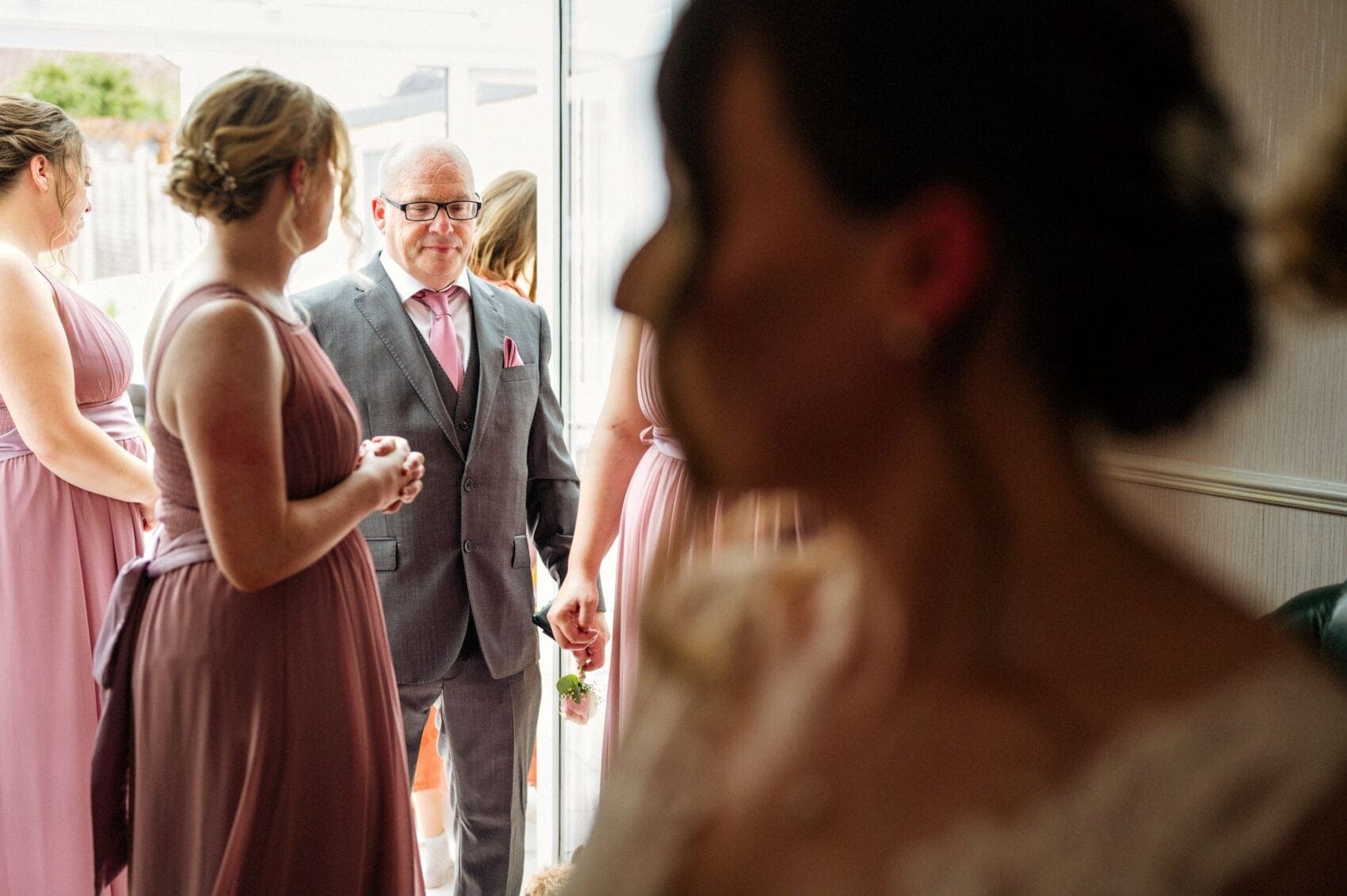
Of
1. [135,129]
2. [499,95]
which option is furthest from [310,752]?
[135,129]

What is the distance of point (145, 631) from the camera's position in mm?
1434

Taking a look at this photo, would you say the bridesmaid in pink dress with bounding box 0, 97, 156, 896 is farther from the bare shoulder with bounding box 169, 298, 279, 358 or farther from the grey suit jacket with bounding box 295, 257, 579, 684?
the bare shoulder with bounding box 169, 298, 279, 358

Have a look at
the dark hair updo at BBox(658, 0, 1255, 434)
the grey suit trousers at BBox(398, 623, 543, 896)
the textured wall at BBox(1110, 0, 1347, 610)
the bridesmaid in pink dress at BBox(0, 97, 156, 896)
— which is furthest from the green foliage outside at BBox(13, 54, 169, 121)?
the dark hair updo at BBox(658, 0, 1255, 434)

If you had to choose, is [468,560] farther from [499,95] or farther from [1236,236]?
[1236,236]

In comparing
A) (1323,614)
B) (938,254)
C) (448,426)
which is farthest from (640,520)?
(938,254)

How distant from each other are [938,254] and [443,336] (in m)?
1.75

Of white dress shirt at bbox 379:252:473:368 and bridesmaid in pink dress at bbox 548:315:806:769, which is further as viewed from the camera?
white dress shirt at bbox 379:252:473:368

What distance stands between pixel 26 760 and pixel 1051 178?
230cm

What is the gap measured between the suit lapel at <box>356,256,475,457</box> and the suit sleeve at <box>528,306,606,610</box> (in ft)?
0.75

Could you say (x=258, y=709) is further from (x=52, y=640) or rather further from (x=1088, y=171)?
(x=1088, y=171)

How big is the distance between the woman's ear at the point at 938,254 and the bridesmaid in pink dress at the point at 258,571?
3.42 ft

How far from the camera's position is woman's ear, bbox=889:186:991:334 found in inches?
15.7

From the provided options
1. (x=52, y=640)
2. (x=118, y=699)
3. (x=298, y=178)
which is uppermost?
(x=298, y=178)

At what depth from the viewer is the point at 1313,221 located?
40 centimetres
